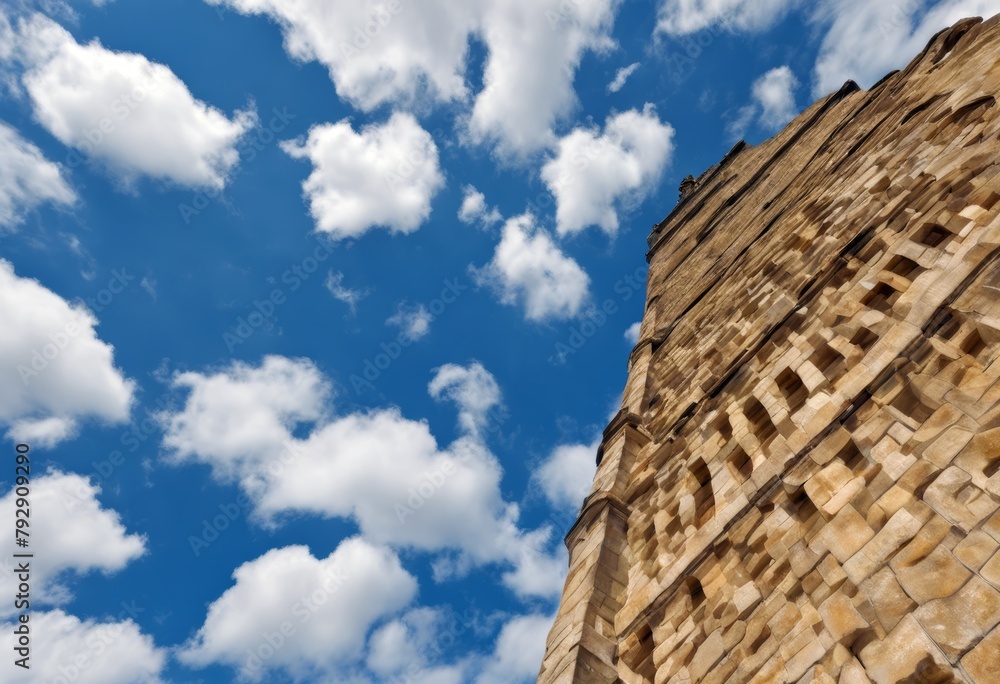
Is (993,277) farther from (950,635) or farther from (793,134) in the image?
(793,134)

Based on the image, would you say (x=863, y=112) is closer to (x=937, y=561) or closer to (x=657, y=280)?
(x=657, y=280)

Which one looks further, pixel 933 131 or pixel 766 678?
pixel 933 131

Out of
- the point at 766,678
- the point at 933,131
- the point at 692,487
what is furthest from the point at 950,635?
the point at 933,131

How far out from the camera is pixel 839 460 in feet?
10.5

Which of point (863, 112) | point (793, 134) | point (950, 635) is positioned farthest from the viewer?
point (793, 134)

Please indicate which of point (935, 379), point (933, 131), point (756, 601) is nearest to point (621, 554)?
point (756, 601)

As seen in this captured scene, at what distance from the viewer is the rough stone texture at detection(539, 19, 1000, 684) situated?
2.42 metres

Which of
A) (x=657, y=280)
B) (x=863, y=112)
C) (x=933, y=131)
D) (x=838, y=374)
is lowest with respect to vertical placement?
(x=838, y=374)

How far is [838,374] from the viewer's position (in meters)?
3.71

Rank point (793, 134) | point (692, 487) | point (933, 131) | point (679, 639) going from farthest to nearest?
1. point (793, 134)
2. point (933, 131)
3. point (692, 487)
4. point (679, 639)

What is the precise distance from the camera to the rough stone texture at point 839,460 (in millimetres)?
2416

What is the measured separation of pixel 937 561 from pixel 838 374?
1.52 m

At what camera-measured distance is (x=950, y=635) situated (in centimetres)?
213

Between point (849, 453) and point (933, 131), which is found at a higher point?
point (933, 131)
